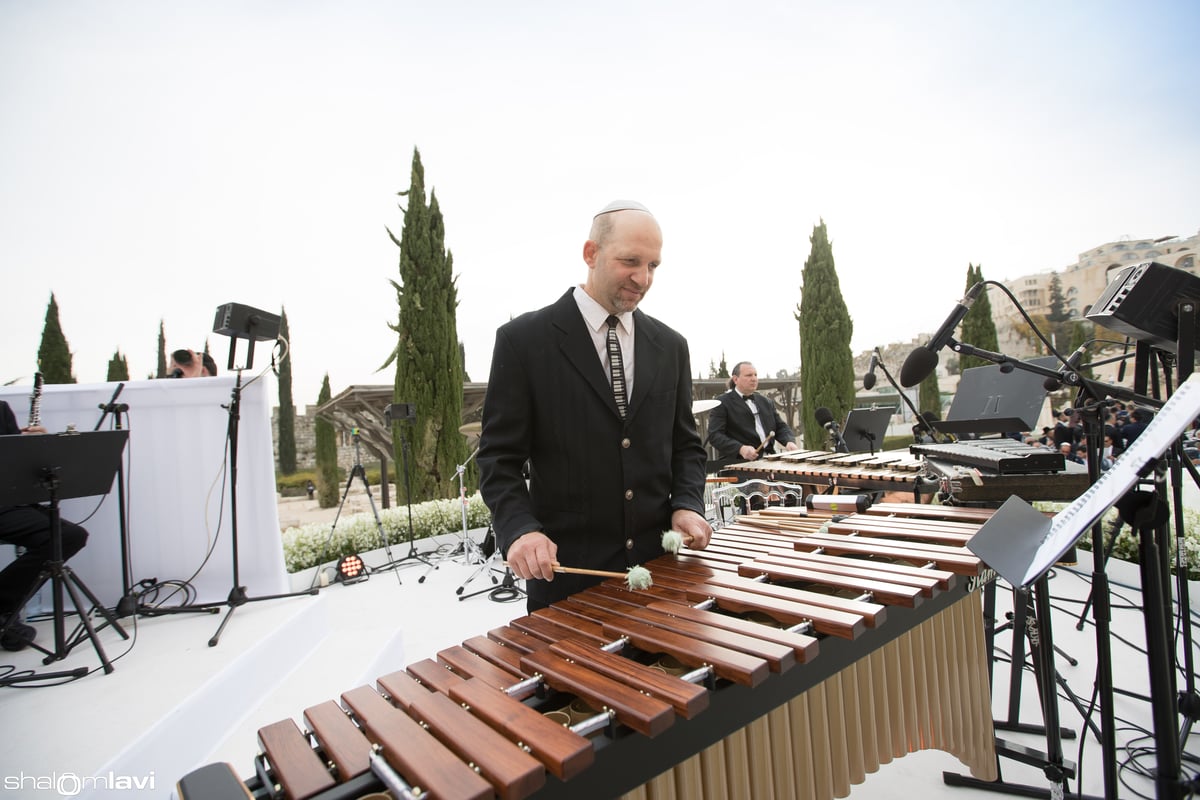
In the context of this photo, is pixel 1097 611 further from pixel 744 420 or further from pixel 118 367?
pixel 118 367

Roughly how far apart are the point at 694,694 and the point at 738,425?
20.0 ft

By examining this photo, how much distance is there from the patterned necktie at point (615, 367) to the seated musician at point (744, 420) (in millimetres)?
4937

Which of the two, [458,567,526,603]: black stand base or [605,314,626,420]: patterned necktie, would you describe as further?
[458,567,526,603]: black stand base

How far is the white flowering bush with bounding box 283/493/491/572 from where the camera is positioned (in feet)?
23.5

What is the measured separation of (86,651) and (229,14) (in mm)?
7791

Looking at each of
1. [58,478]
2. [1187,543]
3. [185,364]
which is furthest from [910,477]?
[185,364]

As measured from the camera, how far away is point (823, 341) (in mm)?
16344

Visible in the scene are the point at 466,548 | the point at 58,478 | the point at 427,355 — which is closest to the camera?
the point at 58,478

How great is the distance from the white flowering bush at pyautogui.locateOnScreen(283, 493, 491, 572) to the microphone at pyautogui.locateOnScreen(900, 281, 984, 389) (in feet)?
19.9

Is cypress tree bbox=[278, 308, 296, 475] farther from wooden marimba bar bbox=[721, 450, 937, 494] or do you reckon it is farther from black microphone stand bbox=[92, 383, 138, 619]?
wooden marimba bar bbox=[721, 450, 937, 494]

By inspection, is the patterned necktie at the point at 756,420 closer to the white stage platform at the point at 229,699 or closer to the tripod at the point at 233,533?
the white stage platform at the point at 229,699

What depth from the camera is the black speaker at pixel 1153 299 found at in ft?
4.94

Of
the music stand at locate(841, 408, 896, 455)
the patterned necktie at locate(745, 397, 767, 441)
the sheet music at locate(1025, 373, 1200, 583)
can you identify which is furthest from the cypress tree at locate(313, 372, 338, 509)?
the sheet music at locate(1025, 373, 1200, 583)

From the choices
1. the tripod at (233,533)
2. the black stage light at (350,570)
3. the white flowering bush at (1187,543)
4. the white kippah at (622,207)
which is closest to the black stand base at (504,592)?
the black stage light at (350,570)
